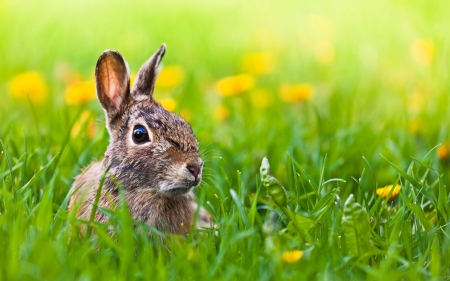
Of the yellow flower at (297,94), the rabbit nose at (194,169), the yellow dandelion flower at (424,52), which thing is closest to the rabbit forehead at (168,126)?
the rabbit nose at (194,169)

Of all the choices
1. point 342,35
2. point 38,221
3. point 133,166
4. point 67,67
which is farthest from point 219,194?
point 342,35

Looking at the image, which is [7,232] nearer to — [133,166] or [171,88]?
[133,166]

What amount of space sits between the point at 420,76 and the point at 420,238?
3.62 metres

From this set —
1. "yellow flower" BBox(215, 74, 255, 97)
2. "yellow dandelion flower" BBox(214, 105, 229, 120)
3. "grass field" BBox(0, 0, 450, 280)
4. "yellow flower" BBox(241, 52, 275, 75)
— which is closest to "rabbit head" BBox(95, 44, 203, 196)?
"grass field" BBox(0, 0, 450, 280)

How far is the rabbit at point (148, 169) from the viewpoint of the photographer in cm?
371

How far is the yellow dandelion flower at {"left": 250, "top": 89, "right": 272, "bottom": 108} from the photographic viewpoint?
6.35 metres

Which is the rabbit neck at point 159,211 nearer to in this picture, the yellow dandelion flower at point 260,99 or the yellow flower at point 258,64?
the yellow dandelion flower at point 260,99

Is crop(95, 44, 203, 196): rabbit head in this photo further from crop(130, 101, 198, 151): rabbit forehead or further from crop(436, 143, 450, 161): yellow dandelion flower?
crop(436, 143, 450, 161): yellow dandelion flower

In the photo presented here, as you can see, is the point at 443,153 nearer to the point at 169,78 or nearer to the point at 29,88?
the point at 169,78

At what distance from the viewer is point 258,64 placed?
7.04m

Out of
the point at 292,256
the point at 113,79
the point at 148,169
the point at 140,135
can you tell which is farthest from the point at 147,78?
the point at 292,256

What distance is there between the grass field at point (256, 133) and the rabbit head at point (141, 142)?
0.26 metres

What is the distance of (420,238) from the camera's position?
3465 millimetres

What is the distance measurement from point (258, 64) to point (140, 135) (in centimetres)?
330
